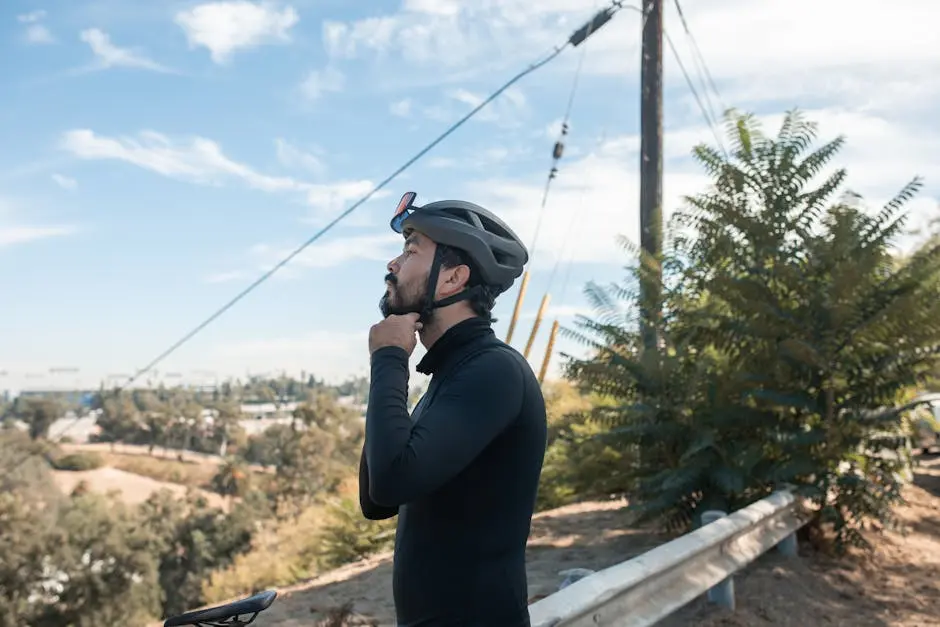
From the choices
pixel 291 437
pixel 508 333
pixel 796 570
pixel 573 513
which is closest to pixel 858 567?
pixel 796 570

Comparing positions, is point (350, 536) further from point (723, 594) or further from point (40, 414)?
point (40, 414)

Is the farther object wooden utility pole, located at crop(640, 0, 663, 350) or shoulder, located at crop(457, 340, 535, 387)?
wooden utility pole, located at crop(640, 0, 663, 350)

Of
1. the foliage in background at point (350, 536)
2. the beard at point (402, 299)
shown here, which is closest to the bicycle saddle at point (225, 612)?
the beard at point (402, 299)

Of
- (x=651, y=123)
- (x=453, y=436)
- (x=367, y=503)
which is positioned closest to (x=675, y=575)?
(x=367, y=503)

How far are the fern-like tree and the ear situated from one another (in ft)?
17.6

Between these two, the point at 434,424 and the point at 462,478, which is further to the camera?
the point at 462,478

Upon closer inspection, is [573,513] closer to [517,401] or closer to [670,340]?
[670,340]

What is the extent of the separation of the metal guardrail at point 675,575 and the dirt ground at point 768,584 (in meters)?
0.30

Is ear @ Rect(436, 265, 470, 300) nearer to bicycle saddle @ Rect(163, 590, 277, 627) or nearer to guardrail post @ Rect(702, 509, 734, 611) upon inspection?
bicycle saddle @ Rect(163, 590, 277, 627)

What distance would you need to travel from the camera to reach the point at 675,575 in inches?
193

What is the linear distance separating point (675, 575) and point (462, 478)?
316 centimetres

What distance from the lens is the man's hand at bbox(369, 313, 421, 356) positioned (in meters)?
2.20

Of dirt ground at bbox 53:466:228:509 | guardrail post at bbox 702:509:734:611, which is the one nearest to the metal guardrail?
guardrail post at bbox 702:509:734:611

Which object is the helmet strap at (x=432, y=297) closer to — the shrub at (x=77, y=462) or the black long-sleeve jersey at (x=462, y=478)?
the black long-sleeve jersey at (x=462, y=478)
